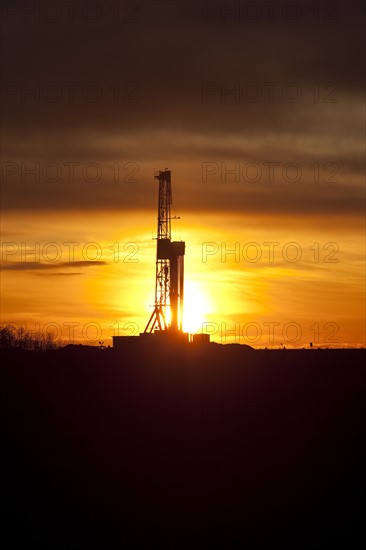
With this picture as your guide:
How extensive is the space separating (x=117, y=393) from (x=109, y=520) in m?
10.4

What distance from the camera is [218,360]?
42.7m

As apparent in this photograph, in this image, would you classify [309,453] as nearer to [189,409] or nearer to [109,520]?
[189,409]

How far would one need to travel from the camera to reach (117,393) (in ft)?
105

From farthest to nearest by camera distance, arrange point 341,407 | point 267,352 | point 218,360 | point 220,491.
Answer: point 267,352, point 218,360, point 341,407, point 220,491

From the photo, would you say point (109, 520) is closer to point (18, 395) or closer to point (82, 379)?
point (18, 395)

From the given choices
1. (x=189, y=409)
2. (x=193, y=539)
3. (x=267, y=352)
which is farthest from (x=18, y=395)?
(x=267, y=352)

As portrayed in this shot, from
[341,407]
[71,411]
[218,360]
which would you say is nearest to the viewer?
[71,411]

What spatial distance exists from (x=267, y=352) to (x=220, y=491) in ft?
90.6

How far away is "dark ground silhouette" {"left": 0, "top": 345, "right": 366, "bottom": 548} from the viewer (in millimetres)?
21641

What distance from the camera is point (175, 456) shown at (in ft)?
84.9

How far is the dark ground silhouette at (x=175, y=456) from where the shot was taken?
2164 cm

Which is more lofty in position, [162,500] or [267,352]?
[267,352]

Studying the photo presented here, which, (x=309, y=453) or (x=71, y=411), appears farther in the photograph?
(x=71, y=411)

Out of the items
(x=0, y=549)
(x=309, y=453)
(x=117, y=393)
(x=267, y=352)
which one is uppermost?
(x=267, y=352)
